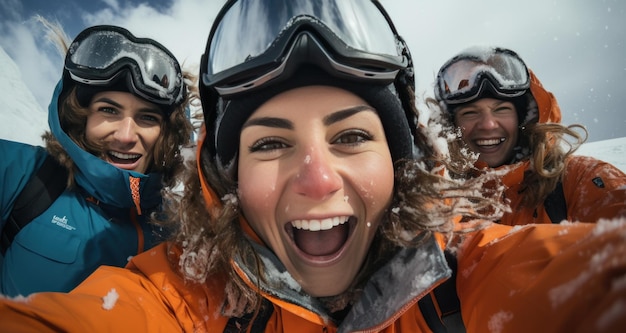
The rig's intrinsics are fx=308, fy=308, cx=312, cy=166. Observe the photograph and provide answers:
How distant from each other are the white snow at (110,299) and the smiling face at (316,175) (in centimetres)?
64

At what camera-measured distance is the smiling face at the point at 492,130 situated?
3691 millimetres

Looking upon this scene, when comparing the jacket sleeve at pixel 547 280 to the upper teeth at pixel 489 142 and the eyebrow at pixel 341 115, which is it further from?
the upper teeth at pixel 489 142

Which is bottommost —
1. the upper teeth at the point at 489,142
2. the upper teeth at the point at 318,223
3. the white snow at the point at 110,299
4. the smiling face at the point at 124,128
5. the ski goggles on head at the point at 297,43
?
the white snow at the point at 110,299

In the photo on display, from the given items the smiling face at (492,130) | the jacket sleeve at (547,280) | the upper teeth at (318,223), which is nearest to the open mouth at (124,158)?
the upper teeth at (318,223)

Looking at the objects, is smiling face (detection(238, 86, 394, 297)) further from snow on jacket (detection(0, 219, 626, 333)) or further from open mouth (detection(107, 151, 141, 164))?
open mouth (detection(107, 151, 141, 164))

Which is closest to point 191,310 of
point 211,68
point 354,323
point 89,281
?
point 89,281

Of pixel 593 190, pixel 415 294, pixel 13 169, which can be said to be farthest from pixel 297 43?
pixel 593 190

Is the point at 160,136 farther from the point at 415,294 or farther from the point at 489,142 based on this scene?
the point at 489,142

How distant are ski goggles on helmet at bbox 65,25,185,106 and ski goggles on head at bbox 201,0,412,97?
1555mm

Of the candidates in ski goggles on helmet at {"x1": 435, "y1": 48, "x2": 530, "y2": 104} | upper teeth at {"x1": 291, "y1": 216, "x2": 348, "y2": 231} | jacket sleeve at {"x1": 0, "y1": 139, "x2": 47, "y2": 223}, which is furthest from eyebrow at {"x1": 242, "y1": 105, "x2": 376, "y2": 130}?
ski goggles on helmet at {"x1": 435, "y1": 48, "x2": 530, "y2": 104}

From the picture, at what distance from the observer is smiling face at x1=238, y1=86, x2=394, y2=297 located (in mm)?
1407

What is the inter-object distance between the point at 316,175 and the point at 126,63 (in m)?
2.67

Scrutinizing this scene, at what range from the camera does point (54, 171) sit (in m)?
2.71

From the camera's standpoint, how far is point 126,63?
9.83ft
